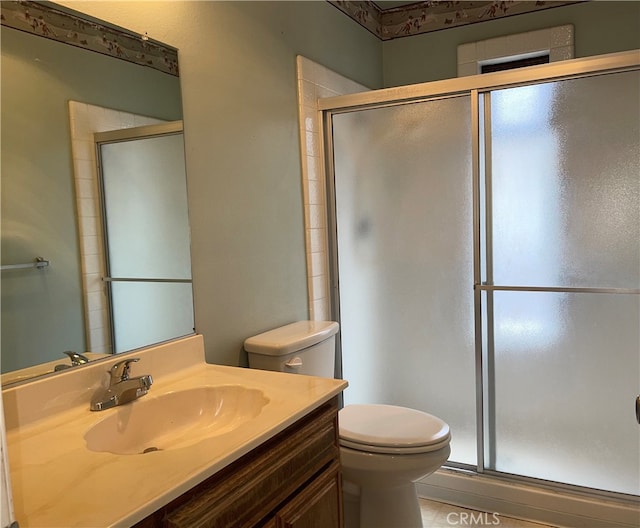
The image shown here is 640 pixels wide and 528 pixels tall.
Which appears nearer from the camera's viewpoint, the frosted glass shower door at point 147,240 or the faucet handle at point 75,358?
the faucet handle at point 75,358

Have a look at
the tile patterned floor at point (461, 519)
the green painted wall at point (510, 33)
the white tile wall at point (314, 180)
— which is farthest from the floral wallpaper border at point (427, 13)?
the tile patterned floor at point (461, 519)

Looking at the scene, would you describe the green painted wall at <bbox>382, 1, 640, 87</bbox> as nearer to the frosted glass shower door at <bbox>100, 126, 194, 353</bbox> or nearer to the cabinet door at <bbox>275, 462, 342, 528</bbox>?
the frosted glass shower door at <bbox>100, 126, 194, 353</bbox>

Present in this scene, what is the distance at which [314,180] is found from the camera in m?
2.42

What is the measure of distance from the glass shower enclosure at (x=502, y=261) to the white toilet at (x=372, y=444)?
50 centimetres

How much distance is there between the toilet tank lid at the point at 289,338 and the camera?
1.84 metres

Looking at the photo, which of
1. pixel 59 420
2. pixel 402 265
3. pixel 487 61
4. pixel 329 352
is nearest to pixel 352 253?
pixel 402 265

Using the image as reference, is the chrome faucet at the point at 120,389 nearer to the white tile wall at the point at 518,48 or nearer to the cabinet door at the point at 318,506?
the cabinet door at the point at 318,506

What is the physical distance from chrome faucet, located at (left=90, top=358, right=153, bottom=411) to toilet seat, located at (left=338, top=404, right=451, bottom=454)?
794 mm

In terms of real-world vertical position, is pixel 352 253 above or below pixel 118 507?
above

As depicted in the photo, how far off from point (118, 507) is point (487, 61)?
9.61 ft

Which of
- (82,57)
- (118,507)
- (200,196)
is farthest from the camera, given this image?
(200,196)

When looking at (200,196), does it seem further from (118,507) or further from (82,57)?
(118,507)

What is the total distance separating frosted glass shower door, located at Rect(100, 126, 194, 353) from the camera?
4.73 feet

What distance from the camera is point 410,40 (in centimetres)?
314
